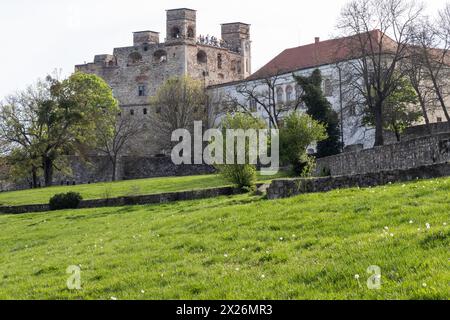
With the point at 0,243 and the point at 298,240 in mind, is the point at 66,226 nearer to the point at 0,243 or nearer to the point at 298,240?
the point at 0,243

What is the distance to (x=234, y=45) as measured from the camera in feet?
315

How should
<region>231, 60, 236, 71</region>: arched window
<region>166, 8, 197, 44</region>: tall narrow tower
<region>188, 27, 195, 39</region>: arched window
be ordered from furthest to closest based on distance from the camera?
1. <region>231, 60, 236, 71</region>: arched window
2. <region>188, 27, 195, 39</region>: arched window
3. <region>166, 8, 197, 44</region>: tall narrow tower

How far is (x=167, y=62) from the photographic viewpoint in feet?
294

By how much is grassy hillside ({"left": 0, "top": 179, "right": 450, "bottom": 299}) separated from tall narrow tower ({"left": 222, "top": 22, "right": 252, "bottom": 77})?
79.8 metres

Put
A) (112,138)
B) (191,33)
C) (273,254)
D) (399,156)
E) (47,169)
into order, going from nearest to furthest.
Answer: (273,254), (399,156), (47,169), (112,138), (191,33)

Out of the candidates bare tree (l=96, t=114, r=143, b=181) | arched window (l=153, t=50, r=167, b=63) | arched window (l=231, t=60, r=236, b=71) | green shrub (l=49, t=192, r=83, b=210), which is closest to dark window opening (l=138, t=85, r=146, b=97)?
arched window (l=153, t=50, r=167, b=63)

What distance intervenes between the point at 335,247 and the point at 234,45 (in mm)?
87198

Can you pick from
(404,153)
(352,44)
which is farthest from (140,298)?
(352,44)

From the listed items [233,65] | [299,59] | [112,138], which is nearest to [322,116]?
[299,59]

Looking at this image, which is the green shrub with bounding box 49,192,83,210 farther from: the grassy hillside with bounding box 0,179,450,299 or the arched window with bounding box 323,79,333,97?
the arched window with bounding box 323,79,333,97

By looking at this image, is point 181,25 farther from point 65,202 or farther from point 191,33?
point 65,202

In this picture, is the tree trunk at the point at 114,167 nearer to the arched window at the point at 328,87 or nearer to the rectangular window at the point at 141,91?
the arched window at the point at 328,87

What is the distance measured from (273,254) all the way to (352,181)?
25.3 feet

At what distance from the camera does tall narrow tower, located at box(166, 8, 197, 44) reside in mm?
89250
